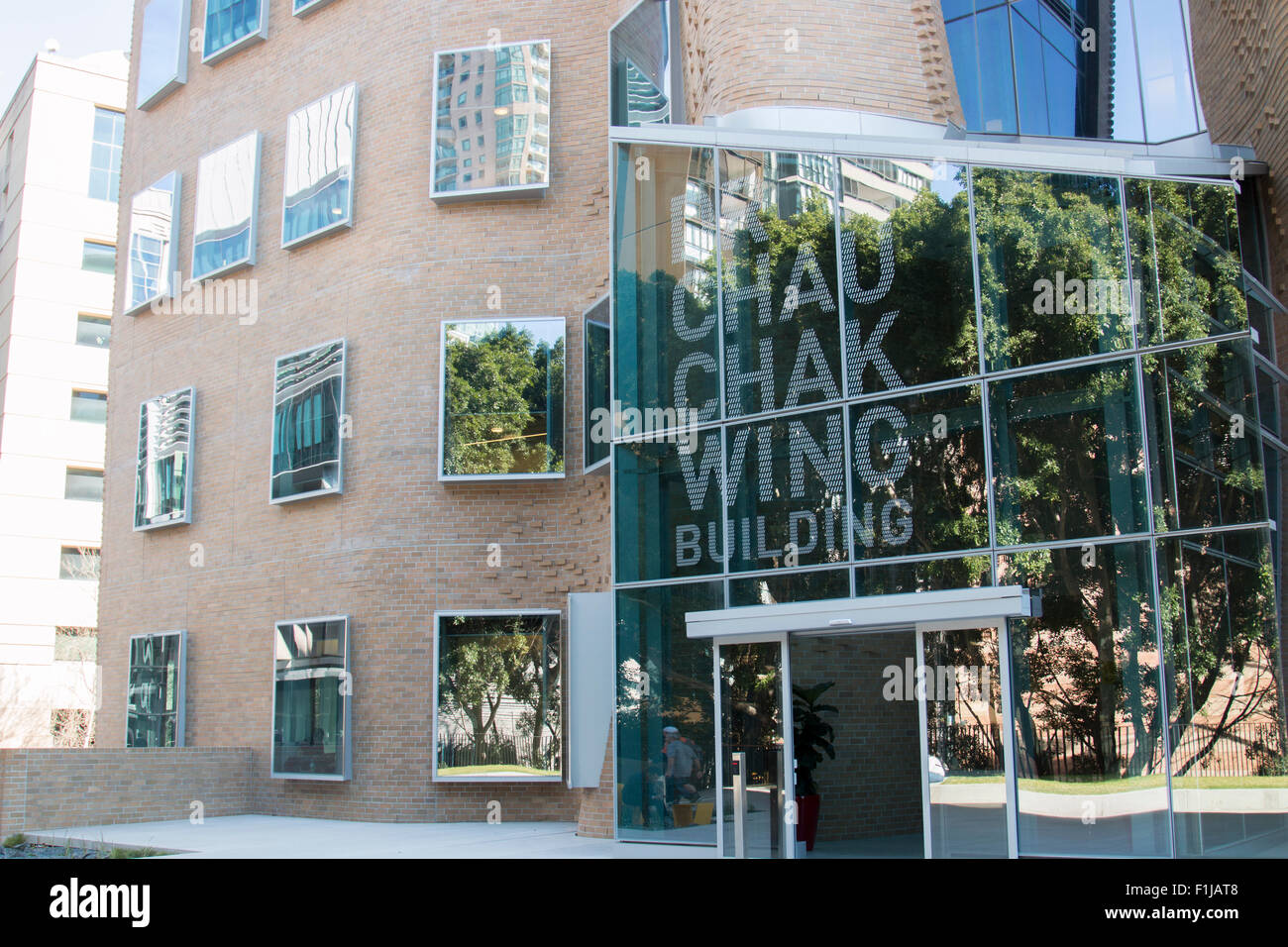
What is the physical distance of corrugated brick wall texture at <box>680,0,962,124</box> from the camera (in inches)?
615

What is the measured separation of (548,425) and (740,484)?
6049mm

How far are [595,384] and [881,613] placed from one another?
786 cm

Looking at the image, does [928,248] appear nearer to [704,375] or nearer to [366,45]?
[704,375]

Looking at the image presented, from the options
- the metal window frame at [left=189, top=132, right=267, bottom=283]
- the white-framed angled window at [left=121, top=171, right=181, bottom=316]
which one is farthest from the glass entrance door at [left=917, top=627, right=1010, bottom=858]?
the white-framed angled window at [left=121, top=171, right=181, bottom=316]

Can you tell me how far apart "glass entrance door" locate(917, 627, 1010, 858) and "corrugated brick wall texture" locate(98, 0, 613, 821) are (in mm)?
7667

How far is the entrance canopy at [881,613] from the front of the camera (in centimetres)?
1131

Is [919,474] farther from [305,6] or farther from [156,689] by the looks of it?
[156,689]

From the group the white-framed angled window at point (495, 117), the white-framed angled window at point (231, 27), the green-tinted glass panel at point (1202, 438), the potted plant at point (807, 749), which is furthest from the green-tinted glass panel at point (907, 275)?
the white-framed angled window at point (231, 27)

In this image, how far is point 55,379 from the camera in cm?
4619

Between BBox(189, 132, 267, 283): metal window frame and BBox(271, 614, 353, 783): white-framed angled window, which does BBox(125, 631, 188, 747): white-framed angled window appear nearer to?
BBox(271, 614, 353, 783): white-framed angled window

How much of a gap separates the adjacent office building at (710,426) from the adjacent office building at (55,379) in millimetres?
22575

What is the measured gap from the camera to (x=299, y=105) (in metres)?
22.4

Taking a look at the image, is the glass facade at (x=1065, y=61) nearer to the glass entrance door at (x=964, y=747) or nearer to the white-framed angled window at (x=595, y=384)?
the white-framed angled window at (x=595, y=384)

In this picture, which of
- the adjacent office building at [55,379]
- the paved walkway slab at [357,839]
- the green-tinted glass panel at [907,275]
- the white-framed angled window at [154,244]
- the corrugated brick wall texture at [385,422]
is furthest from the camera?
the adjacent office building at [55,379]
